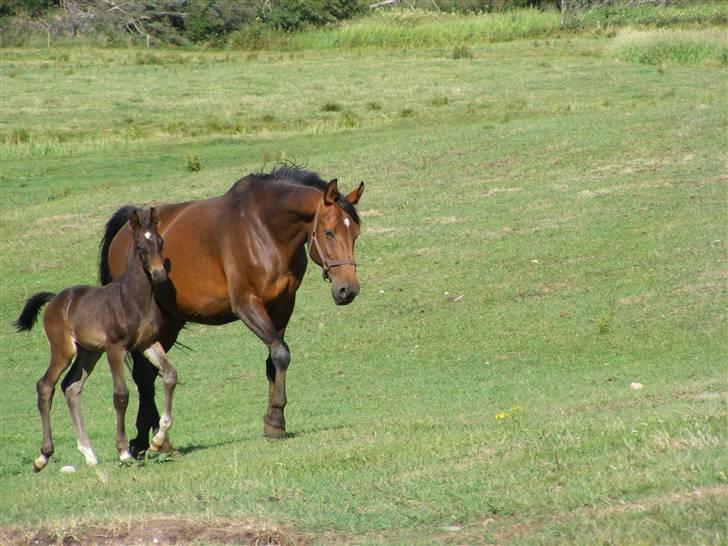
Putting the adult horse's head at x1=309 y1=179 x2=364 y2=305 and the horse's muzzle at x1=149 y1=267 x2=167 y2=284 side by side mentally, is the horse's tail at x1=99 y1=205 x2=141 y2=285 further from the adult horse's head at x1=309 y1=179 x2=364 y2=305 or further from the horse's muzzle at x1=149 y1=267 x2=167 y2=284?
the adult horse's head at x1=309 y1=179 x2=364 y2=305

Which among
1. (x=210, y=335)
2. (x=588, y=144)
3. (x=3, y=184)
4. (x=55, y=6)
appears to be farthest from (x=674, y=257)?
(x=55, y=6)

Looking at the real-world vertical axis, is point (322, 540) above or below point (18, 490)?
above

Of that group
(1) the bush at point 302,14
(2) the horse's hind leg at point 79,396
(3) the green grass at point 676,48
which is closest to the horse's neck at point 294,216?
(2) the horse's hind leg at point 79,396

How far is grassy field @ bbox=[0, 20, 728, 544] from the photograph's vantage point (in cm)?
780

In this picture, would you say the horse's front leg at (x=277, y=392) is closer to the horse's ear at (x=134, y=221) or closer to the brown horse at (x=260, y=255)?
the brown horse at (x=260, y=255)

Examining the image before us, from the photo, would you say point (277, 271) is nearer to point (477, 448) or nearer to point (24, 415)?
point (477, 448)

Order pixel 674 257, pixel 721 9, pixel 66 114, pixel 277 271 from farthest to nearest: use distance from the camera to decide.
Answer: pixel 721 9, pixel 66 114, pixel 674 257, pixel 277 271

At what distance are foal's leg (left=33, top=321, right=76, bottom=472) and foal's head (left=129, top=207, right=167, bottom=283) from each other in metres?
1.20

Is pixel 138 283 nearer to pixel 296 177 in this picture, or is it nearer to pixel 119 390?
pixel 119 390

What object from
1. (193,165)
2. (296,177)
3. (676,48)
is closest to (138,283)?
(296,177)

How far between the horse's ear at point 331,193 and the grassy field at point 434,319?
2106mm

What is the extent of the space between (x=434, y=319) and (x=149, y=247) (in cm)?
872

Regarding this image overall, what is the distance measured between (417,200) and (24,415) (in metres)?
11.9

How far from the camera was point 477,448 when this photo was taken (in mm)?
9289
